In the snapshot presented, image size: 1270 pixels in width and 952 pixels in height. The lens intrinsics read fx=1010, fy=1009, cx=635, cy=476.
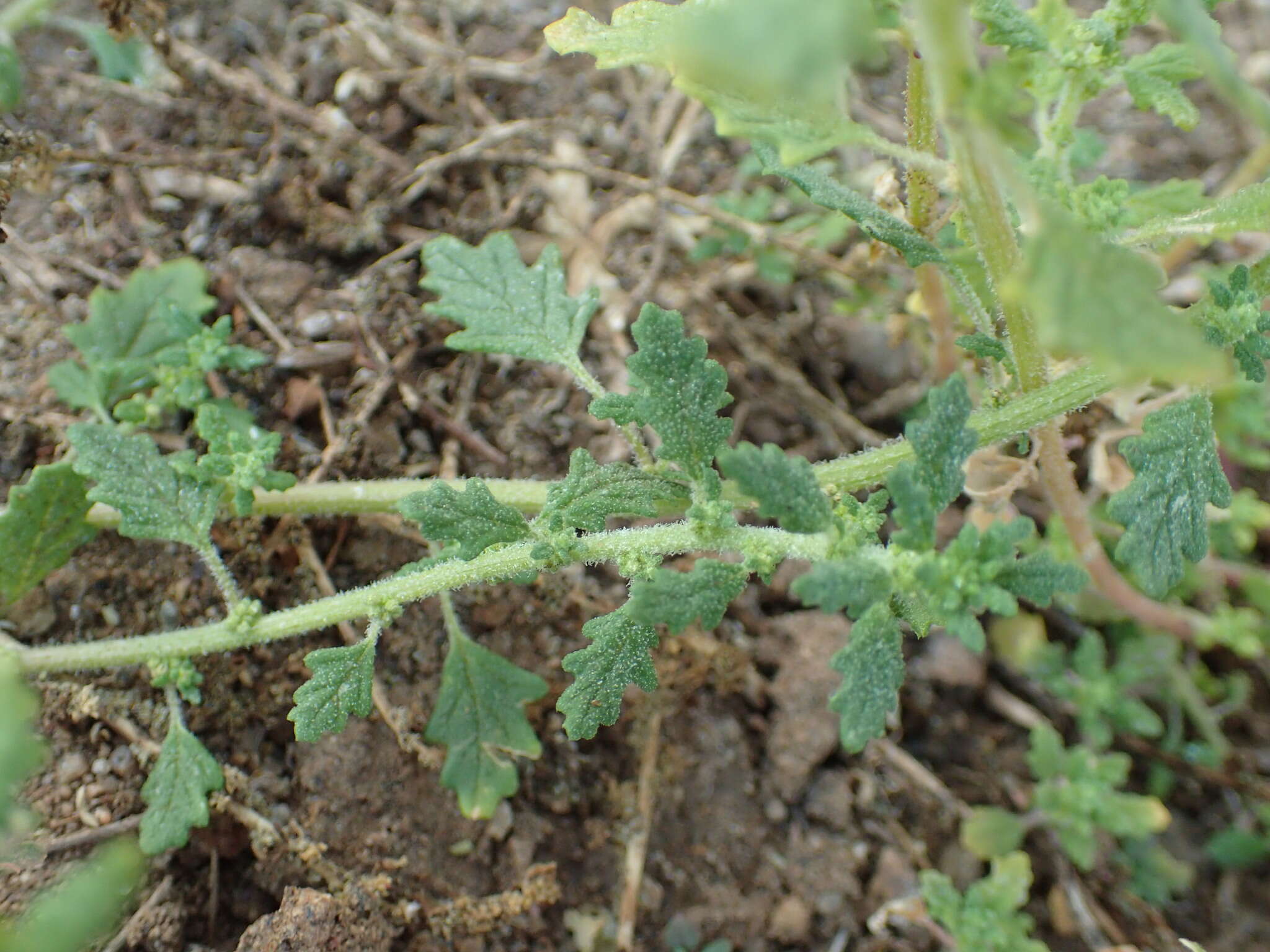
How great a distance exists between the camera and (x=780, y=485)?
1818mm

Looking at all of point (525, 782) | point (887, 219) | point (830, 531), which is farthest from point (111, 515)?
point (887, 219)

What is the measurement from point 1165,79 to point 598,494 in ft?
5.69

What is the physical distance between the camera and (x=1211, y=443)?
2.13m

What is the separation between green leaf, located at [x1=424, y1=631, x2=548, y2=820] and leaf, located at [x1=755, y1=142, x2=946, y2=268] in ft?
4.50

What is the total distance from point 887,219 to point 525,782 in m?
1.74

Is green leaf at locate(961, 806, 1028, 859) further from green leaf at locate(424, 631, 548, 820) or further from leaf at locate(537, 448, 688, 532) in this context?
leaf at locate(537, 448, 688, 532)

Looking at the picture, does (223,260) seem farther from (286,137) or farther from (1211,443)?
(1211,443)

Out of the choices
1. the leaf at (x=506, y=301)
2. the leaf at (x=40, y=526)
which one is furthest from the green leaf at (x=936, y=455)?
the leaf at (x=40, y=526)

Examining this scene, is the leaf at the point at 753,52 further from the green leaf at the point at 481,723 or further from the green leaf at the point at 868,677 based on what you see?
the green leaf at the point at 481,723

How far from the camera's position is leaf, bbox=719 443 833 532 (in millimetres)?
1779

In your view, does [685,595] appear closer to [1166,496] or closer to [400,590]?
[400,590]

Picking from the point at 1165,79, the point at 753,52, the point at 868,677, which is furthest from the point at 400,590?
the point at 1165,79

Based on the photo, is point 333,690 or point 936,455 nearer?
point 936,455

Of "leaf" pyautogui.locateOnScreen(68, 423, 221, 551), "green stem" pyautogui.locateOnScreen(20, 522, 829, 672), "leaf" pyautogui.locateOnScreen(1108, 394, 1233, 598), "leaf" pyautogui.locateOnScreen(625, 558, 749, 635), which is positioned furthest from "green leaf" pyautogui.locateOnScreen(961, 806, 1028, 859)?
"leaf" pyautogui.locateOnScreen(68, 423, 221, 551)
